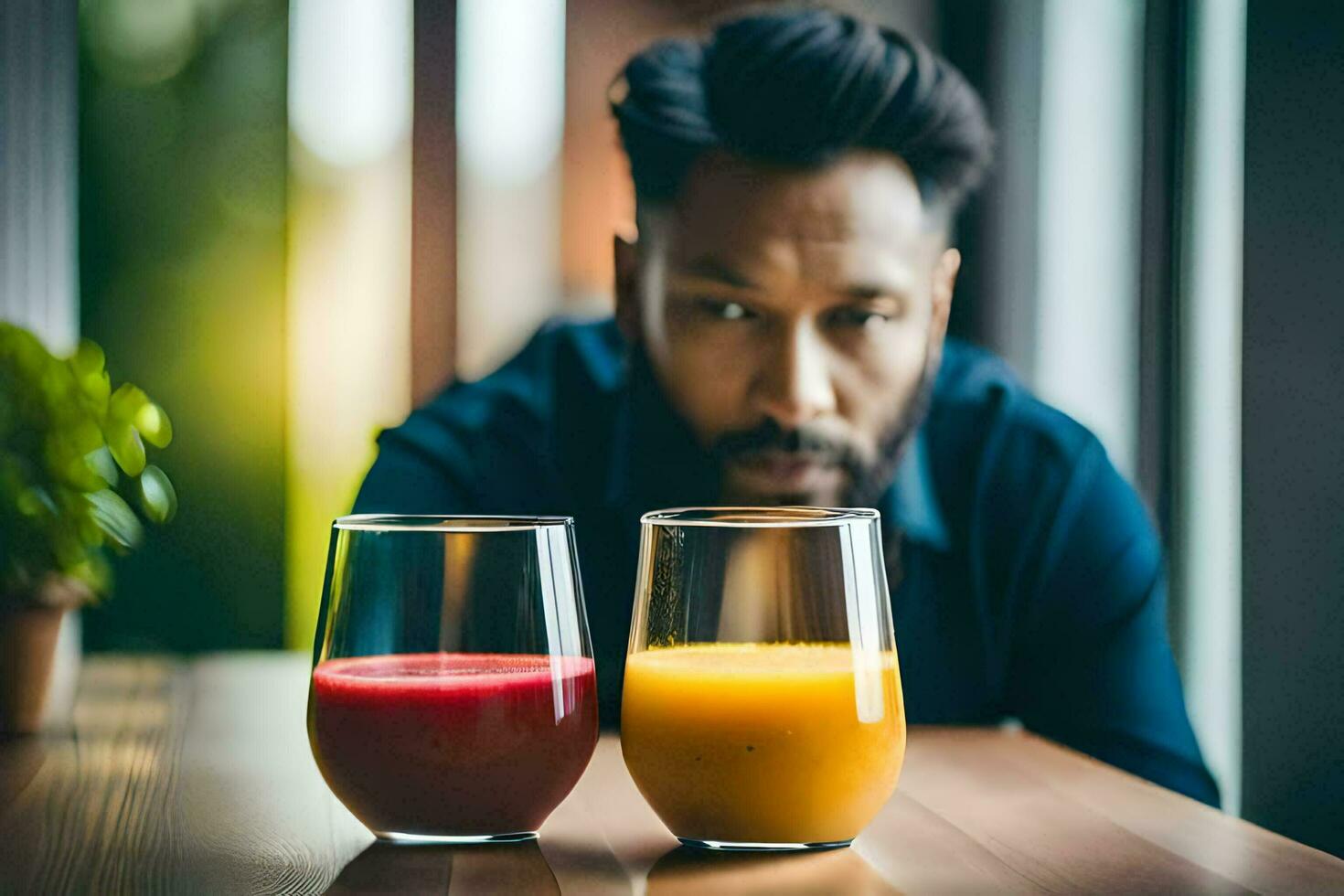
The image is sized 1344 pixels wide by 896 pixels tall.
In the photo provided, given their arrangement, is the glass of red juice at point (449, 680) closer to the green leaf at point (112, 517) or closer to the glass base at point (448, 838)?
the glass base at point (448, 838)

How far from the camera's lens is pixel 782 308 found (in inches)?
57.1

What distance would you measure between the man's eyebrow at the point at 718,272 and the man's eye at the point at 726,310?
0.07ft

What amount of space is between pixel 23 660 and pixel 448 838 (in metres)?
0.57

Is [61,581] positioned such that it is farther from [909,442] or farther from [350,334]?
[909,442]

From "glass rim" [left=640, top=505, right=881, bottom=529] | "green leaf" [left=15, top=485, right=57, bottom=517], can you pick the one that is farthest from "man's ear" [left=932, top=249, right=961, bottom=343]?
"green leaf" [left=15, top=485, right=57, bottom=517]

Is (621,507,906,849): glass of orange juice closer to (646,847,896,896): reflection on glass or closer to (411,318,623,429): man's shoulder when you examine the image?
(646,847,896,896): reflection on glass

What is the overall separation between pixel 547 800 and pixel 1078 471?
1.00m

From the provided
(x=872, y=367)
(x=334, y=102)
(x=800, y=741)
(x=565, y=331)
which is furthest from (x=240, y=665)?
(x=800, y=741)

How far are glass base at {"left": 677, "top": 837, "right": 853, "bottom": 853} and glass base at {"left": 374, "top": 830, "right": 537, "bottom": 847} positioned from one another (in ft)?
0.35

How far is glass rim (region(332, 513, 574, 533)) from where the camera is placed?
2.28ft

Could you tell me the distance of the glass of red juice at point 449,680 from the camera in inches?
26.6

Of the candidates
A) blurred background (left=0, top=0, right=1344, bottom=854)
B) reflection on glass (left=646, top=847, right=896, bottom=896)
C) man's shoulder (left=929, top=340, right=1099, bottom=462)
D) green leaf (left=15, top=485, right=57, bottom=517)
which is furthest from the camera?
man's shoulder (left=929, top=340, right=1099, bottom=462)

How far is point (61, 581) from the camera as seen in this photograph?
111 centimetres

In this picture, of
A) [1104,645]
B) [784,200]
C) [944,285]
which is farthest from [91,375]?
[1104,645]
